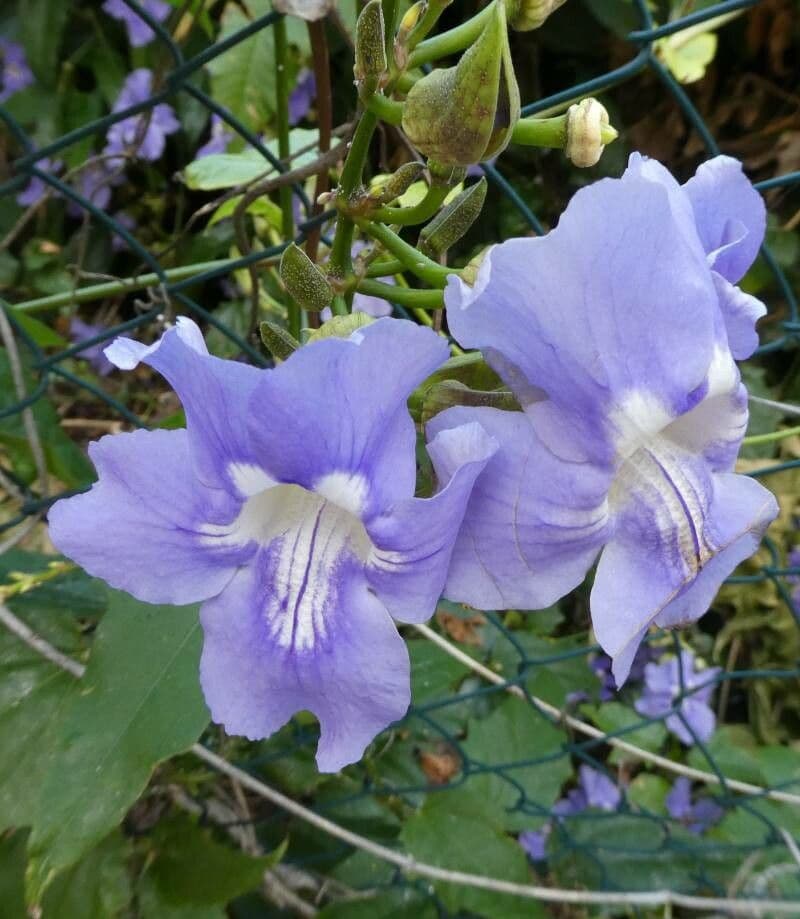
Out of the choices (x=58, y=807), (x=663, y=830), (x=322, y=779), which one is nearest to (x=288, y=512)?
(x=58, y=807)

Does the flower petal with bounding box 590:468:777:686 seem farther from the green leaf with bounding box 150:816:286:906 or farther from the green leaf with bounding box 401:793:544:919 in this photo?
the green leaf with bounding box 401:793:544:919

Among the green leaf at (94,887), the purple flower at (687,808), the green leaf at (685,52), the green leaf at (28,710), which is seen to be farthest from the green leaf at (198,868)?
the green leaf at (685,52)

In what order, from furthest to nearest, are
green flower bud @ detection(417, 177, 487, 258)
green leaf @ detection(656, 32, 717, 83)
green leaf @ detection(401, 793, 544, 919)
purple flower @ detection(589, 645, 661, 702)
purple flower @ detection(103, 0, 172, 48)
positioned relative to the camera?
purple flower @ detection(589, 645, 661, 702), purple flower @ detection(103, 0, 172, 48), green leaf @ detection(656, 32, 717, 83), green leaf @ detection(401, 793, 544, 919), green flower bud @ detection(417, 177, 487, 258)

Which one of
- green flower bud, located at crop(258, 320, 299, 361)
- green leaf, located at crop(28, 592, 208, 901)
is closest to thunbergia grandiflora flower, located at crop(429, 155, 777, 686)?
green flower bud, located at crop(258, 320, 299, 361)

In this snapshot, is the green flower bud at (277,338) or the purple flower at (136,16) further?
the purple flower at (136,16)

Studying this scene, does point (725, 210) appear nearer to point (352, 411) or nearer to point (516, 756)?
point (352, 411)

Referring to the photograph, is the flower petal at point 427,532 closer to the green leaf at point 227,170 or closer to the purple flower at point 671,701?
the green leaf at point 227,170

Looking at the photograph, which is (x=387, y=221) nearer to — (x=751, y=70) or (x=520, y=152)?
(x=520, y=152)
